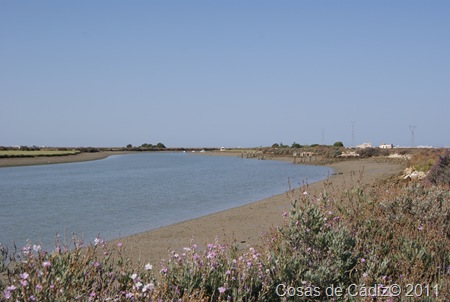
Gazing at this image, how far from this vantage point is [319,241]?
6.40 m

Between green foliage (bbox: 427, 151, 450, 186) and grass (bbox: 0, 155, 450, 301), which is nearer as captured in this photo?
grass (bbox: 0, 155, 450, 301)

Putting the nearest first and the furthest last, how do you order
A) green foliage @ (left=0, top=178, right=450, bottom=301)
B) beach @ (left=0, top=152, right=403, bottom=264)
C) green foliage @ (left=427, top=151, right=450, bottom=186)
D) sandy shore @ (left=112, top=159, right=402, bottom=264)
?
green foliage @ (left=0, top=178, right=450, bottom=301), beach @ (left=0, top=152, right=403, bottom=264), sandy shore @ (left=112, top=159, right=402, bottom=264), green foliage @ (left=427, top=151, right=450, bottom=186)

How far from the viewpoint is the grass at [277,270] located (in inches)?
173

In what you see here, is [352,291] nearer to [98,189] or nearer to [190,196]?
[190,196]

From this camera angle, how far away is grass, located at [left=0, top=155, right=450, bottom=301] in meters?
4.40

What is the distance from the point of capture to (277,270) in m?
5.73

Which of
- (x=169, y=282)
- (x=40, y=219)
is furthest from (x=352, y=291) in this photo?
(x=40, y=219)

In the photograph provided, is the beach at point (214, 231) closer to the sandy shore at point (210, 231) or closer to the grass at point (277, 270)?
the sandy shore at point (210, 231)

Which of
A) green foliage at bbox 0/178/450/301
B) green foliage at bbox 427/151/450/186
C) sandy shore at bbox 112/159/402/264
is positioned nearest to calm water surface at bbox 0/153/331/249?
sandy shore at bbox 112/159/402/264

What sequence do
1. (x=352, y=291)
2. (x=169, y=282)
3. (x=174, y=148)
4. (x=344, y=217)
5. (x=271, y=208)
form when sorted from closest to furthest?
(x=169, y=282) < (x=352, y=291) < (x=344, y=217) < (x=271, y=208) < (x=174, y=148)

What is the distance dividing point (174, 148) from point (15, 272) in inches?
6403

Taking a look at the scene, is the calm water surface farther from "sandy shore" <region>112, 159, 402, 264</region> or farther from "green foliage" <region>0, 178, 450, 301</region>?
"green foliage" <region>0, 178, 450, 301</region>

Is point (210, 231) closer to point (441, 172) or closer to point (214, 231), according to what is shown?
point (214, 231)

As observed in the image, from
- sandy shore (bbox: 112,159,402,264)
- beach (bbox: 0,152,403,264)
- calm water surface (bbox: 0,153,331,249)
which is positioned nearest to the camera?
beach (bbox: 0,152,403,264)
